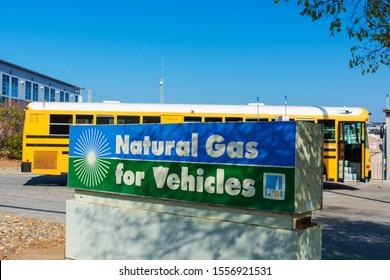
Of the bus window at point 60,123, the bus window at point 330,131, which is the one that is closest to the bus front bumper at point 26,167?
the bus window at point 60,123

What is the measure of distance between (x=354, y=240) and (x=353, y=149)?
7.89m

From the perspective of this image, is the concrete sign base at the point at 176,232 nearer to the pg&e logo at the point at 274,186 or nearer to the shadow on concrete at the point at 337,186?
the pg&e logo at the point at 274,186

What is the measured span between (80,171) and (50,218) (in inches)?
150

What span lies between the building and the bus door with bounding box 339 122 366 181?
129ft

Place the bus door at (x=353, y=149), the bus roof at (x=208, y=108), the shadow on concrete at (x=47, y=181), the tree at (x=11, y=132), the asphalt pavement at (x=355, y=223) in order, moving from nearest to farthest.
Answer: the asphalt pavement at (x=355, y=223)
the bus roof at (x=208, y=108)
the bus door at (x=353, y=149)
the shadow on concrete at (x=47, y=181)
the tree at (x=11, y=132)

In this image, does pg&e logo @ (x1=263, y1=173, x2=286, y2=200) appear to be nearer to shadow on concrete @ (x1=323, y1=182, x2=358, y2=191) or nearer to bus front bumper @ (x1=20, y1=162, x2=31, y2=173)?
bus front bumper @ (x1=20, y1=162, x2=31, y2=173)

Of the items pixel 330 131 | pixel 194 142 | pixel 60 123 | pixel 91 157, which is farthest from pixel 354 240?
pixel 60 123

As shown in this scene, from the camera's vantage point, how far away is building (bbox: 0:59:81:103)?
55.0 m

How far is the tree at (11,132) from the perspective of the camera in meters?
23.6

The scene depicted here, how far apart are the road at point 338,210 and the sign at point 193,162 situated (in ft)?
9.17

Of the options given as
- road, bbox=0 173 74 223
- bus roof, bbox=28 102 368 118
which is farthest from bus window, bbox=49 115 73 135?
road, bbox=0 173 74 223

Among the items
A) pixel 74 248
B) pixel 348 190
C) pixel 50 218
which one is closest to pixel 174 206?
pixel 74 248

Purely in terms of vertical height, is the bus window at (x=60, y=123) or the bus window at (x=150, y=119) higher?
the bus window at (x=150, y=119)

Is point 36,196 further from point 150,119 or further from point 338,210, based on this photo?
point 338,210
